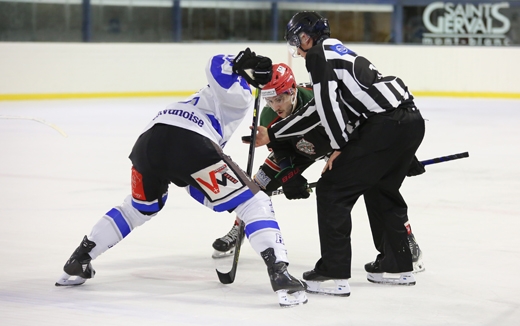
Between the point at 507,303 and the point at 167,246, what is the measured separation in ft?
5.36

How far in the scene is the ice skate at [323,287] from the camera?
309cm

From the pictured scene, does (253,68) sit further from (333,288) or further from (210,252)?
(210,252)

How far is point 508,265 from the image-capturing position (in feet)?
11.6

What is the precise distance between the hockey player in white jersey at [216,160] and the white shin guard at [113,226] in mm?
79

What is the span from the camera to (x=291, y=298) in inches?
116

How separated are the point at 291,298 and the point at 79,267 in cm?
83

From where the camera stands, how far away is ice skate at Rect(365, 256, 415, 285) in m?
3.27

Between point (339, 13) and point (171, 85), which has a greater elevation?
point (339, 13)

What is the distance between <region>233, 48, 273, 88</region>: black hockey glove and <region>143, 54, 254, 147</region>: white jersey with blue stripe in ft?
0.13

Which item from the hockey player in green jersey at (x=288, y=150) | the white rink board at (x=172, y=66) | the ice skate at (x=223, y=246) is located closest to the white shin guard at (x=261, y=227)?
the hockey player in green jersey at (x=288, y=150)

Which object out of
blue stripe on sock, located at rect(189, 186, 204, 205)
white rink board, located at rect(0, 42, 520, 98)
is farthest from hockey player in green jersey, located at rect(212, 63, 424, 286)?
white rink board, located at rect(0, 42, 520, 98)

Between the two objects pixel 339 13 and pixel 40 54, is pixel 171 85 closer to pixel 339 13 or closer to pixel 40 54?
pixel 40 54

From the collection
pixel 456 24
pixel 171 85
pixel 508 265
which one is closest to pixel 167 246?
pixel 508 265

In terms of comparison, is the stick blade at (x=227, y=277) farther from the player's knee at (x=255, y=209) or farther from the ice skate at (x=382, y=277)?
the ice skate at (x=382, y=277)
